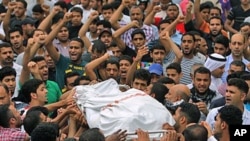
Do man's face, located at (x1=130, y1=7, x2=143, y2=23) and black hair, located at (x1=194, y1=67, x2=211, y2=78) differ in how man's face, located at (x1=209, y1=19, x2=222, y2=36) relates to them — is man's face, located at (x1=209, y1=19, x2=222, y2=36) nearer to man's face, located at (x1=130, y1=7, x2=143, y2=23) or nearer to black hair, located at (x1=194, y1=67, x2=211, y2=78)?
man's face, located at (x1=130, y1=7, x2=143, y2=23)

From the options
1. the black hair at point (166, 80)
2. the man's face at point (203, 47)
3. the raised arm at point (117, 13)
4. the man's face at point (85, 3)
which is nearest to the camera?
the black hair at point (166, 80)

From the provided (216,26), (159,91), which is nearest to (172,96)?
(159,91)

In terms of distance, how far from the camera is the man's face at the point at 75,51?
11734 millimetres

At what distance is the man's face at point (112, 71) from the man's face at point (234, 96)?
1998 mm

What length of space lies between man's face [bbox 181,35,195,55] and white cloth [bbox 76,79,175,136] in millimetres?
3247

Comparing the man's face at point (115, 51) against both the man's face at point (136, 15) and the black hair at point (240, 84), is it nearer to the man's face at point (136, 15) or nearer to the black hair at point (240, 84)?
the man's face at point (136, 15)

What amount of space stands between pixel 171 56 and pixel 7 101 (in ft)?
10.7

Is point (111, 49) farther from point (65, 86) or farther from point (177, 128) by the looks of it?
point (177, 128)

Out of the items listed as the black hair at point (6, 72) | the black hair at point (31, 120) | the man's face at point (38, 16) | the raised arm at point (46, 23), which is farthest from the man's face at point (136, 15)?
the black hair at point (31, 120)

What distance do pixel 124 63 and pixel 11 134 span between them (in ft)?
10.9

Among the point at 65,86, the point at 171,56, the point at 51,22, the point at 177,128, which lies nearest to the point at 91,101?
the point at 177,128

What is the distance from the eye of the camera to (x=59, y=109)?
9359 millimetres

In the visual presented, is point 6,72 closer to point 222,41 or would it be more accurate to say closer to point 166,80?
point 166,80

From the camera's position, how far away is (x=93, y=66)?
426 inches
